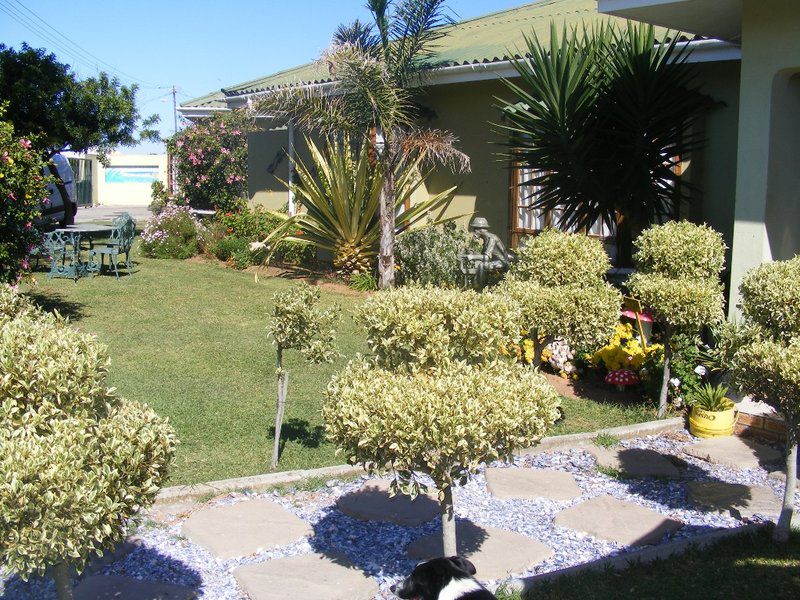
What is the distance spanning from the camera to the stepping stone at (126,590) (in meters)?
4.20

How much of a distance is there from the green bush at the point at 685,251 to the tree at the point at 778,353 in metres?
1.62

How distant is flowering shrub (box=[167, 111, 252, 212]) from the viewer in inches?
830

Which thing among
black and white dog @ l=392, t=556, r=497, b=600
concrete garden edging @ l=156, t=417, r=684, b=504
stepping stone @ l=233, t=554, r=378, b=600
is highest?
black and white dog @ l=392, t=556, r=497, b=600

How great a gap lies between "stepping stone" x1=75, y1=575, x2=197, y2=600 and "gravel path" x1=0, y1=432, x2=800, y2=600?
77mm

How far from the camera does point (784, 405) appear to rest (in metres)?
4.80

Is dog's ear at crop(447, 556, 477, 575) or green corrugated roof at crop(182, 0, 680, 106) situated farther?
green corrugated roof at crop(182, 0, 680, 106)

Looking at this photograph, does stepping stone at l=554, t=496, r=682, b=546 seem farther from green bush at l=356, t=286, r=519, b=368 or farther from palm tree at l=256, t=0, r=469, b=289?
palm tree at l=256, t=0, r=469, b=289

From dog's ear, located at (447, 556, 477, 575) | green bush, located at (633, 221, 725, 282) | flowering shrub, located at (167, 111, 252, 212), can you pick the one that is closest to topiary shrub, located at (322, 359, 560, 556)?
dog's ear, located at (447, 556, 477, 575)

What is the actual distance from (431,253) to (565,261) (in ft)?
15.5

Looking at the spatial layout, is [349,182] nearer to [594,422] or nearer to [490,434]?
[594,422]

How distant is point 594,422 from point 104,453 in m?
5.18

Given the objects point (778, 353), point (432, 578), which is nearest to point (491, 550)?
point (432, 578)

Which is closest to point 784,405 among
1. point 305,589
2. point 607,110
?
point 305,589

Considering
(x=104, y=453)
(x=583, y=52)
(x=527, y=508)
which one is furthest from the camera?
(x=583, y=52)
